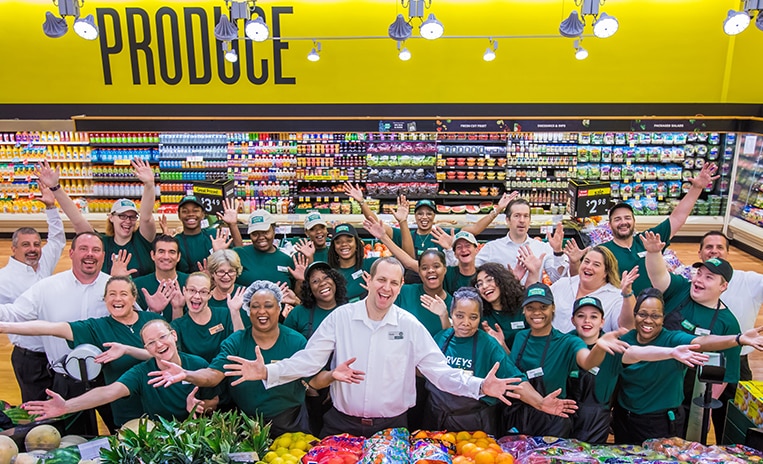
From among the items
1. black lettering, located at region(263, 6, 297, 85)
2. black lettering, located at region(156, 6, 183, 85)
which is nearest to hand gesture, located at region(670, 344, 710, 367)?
black lettering, located at region(263, 6, 297, 85)

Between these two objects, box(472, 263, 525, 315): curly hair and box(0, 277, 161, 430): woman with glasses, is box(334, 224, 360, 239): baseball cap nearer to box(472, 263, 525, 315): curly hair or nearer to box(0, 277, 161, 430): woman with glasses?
box(472, 263, 525, 315): curly hair

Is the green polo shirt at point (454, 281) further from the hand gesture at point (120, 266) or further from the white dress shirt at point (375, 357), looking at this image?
the hand gesture at point (120, 266)

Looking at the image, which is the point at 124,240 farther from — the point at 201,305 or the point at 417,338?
the point at 417,338

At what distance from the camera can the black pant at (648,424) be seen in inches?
131

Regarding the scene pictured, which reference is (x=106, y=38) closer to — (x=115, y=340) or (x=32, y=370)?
(x=32, y=370)

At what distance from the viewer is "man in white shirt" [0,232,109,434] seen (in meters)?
3.64

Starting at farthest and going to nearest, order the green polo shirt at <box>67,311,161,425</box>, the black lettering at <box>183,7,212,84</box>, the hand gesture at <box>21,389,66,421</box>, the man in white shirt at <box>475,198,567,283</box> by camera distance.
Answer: the black lettering at <box>183,7,212,84</box> → the man in white shirt at <box>475,198,567,283</box> → the green polo shirt at <box>67,311,161,425</box> → the hand gesture at <box>21,389,66,421</box>

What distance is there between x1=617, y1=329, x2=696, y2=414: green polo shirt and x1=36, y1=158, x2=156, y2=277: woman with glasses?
3702 mm

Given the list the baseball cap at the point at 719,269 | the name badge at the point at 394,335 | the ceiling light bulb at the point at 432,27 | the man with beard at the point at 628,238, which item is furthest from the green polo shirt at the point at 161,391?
the ceiling light bulb at the point at 432,27

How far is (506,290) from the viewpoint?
3709 mm

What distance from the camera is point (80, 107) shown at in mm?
10828

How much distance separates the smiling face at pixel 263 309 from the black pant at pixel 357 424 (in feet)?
2.17

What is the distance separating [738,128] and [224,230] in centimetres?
934

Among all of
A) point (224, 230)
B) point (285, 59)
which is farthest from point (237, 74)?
point (224, 230)
